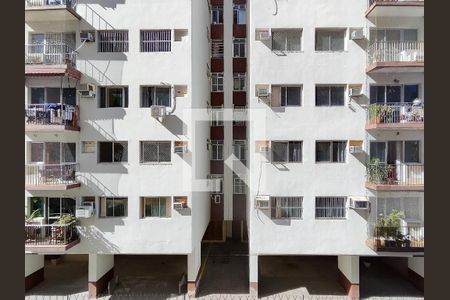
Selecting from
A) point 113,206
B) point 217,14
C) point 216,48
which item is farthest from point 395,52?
point 113,206

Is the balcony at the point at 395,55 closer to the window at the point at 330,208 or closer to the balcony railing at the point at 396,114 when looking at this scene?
the balcony railing at the point at 396,114

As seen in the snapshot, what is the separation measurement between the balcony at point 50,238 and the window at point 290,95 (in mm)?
10175

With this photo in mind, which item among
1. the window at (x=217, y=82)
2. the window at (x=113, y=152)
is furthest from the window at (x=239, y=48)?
the window at (x=113, y=152)

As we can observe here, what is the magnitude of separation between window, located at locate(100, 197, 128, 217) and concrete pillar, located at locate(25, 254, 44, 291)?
14.6ft

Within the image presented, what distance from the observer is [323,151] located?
12227 mm

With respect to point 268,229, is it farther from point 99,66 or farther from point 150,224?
point 99,66

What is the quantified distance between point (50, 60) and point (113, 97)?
2.89m

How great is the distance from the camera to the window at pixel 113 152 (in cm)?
1226

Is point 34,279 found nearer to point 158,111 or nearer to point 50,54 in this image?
point 158,111

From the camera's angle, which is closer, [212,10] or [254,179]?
[254,179]

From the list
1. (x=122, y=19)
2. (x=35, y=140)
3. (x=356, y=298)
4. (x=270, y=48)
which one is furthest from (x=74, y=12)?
(x=356, y=298)

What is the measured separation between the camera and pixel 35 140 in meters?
12.2

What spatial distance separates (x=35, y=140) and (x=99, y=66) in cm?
413

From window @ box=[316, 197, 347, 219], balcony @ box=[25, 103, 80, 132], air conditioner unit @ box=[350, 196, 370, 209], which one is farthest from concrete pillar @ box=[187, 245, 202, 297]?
balcony @ box=[25, 103, 80, 132]
